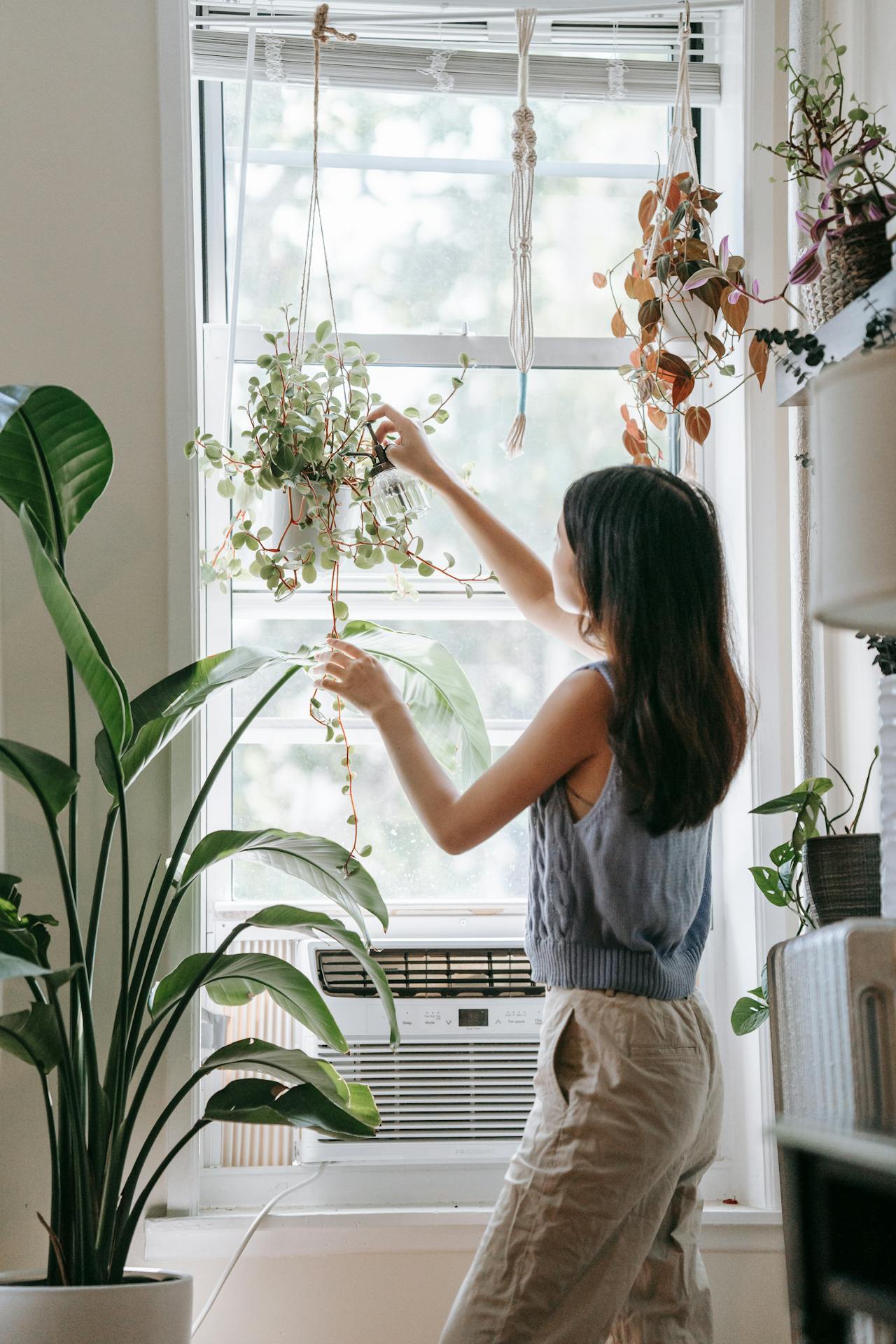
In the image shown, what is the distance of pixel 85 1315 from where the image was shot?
4.31 ft

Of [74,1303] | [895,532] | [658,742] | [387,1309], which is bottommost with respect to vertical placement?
[387,1309]

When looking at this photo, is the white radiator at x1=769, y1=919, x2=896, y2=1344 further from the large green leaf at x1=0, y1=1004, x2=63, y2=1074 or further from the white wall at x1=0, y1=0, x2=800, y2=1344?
the white wall at x1=0, y1=0, x2=800, y2=1344

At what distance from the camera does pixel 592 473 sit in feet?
5.12

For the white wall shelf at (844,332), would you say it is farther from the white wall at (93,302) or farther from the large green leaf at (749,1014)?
the white wall at (93,302)

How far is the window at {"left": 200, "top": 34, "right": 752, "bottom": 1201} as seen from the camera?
2043 mm

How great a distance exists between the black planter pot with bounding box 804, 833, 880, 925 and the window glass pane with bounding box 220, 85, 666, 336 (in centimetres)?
107

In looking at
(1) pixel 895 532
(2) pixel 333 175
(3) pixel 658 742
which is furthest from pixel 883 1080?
(2) pixel 333 175

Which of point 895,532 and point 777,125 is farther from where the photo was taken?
point 777,125

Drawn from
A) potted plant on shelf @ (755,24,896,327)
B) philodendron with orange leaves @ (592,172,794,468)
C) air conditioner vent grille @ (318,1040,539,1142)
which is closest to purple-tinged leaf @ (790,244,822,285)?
potted plant on shelf @ (755,24,896,327)

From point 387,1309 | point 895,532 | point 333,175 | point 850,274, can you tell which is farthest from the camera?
point 333,175

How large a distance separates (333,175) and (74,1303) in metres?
1.74

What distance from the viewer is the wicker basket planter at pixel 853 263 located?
1.27 metres

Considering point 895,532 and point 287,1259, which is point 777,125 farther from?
point 287,1259

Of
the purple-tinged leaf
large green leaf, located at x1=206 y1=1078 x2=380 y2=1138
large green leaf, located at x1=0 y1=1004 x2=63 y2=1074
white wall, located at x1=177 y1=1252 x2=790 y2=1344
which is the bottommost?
white wall, located at x1=177 y1=1252 x2=790 y2=1344
